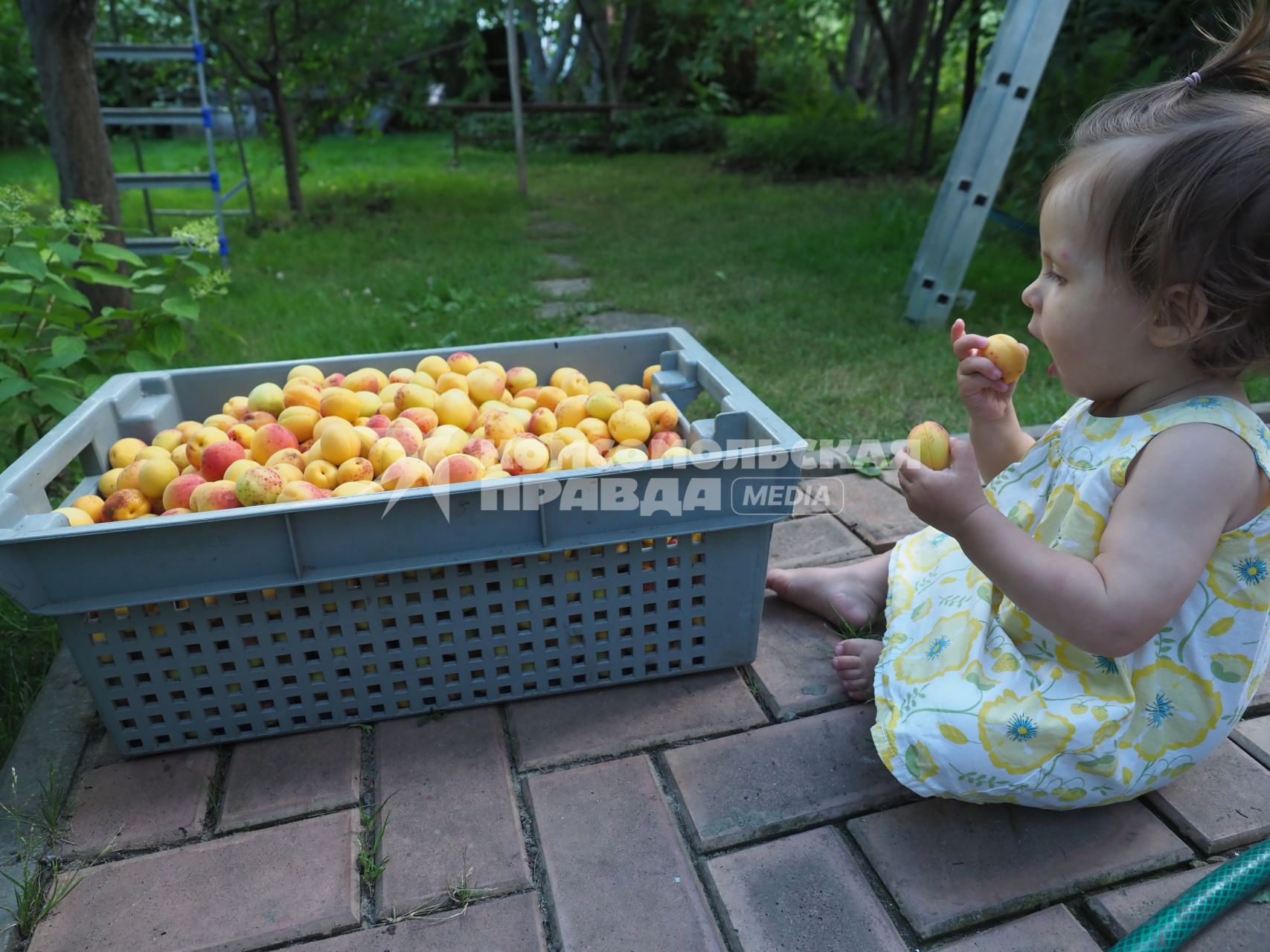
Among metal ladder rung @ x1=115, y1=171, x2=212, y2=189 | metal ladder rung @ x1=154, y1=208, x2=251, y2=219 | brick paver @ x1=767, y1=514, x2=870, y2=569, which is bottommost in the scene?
brick paver @ x1=767, y1=514, x2=870, y2=569

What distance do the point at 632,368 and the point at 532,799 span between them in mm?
1231

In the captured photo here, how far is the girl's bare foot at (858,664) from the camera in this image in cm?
177

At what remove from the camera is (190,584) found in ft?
4.95

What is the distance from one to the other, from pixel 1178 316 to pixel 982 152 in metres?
3.01

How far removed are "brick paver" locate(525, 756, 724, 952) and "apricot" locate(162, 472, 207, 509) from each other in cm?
87

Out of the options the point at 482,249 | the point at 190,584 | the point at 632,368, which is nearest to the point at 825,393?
the point at 632,368

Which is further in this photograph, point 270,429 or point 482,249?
point 482,249

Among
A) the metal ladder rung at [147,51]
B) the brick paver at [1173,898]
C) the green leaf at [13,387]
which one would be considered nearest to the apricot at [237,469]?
the green leaf at [13,387]

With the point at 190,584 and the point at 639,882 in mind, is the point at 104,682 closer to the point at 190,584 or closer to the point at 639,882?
the point at 190,584

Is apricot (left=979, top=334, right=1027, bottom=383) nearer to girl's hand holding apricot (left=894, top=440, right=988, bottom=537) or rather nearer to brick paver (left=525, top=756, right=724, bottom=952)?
girl's hand holding apricot (left=894, top=440, right=988, bottom=537)

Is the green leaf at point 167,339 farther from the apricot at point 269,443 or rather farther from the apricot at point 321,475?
the apricot at point 321,475

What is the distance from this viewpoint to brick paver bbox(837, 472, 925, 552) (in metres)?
2.36

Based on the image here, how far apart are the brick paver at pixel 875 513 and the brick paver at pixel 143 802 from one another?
1.66 meters

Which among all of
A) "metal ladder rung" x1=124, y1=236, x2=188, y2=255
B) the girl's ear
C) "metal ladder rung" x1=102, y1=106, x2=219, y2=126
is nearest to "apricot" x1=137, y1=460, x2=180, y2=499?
the girl's ear
